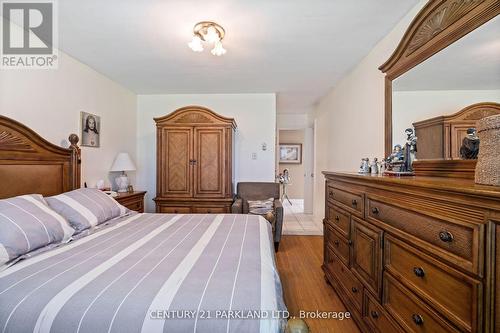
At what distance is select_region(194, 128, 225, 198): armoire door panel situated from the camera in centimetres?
340

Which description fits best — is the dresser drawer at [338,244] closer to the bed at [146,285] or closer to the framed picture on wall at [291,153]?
the bed at [146,285]

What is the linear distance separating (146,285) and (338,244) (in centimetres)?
167

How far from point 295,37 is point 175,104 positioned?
2.67 metres

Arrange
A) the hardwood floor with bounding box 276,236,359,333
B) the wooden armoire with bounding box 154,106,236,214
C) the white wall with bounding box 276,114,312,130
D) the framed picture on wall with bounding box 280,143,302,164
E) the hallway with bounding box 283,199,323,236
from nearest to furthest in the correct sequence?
the hardwood floor with bounding box 276,236,359,333 → the wooden armoire with bounding box 154,106,236,214 → the hallway with bounding box 283,199,323,236 → the white wall with bounding box 276,114,312,130 → the framed picture on wall with bounding box 280,143,302,164

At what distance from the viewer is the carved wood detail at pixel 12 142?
177cm

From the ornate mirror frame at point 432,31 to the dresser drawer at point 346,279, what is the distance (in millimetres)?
1006

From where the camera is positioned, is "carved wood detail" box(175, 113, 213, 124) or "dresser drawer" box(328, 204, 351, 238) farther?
"carved wood detail" box(175, 113, 213, 124)

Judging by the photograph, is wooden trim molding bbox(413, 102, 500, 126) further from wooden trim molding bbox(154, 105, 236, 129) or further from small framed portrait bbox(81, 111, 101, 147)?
small framed portrait bbox(81, 111, 101, 147)

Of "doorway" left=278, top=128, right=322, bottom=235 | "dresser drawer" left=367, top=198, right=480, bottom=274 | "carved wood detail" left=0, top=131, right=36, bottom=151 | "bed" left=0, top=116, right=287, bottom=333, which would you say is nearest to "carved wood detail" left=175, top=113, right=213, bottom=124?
"carved wood detail" left=0, top=131, right=36, bottom=151

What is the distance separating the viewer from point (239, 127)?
4.08 meters

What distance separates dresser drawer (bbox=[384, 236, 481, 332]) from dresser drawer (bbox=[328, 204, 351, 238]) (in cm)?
57

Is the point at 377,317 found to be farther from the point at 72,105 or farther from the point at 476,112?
the point at 72,105

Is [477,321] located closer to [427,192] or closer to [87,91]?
[427,192]

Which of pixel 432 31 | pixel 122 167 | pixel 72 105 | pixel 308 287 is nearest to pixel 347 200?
pixel 308 287
